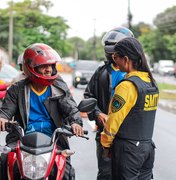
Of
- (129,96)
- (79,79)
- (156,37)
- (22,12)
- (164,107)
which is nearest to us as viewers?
(129,96)

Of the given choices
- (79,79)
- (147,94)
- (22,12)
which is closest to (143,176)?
(147,94)

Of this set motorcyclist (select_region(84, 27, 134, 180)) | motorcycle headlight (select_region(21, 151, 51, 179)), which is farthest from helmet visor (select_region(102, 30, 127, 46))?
motorcycle headlight (select_region(21, 151, 51, 179))

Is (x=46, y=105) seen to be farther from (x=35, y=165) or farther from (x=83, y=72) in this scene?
(x=83, y=72)

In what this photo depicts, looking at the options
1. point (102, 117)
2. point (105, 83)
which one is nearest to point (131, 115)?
point (102, 117)

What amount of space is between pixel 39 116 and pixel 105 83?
37.3 inches

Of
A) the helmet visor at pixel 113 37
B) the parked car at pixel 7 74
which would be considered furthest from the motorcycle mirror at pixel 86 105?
the parked car at pixel 7 74

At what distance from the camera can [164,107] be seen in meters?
18.2

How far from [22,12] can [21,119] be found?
2337 inches

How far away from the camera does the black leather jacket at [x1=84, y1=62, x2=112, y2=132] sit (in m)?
4.86

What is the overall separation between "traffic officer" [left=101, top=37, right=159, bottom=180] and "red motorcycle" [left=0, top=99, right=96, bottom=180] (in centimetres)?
43

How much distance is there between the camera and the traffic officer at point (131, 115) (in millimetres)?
3771

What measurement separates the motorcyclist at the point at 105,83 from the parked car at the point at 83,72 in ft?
75.6

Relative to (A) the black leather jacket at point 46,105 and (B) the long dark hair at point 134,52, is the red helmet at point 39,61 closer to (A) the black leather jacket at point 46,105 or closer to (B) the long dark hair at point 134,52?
(A) the black leather jacket at point 46,105

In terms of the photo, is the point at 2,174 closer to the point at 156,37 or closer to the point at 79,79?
the point at 79,79
